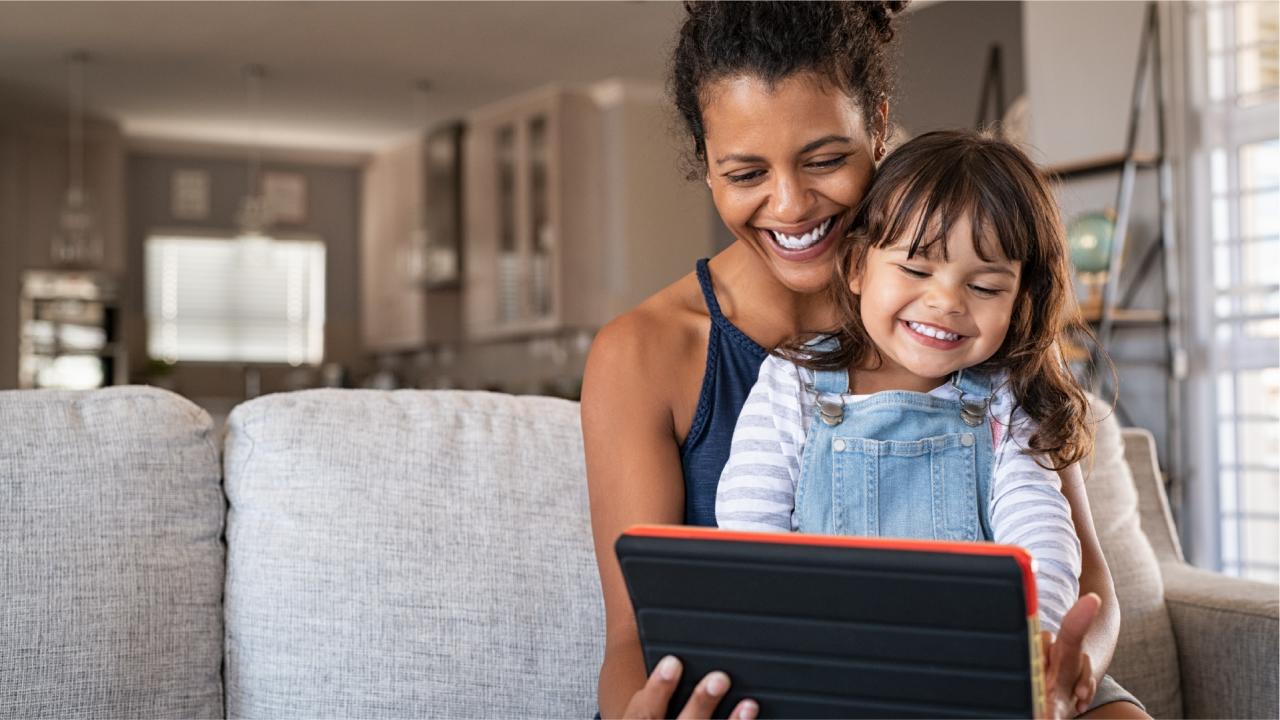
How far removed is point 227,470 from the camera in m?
1.54

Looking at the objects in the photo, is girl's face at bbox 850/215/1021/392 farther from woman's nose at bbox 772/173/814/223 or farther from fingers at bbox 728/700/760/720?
fingers at bbox 728/700/760/720

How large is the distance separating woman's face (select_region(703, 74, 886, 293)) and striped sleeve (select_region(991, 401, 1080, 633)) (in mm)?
293

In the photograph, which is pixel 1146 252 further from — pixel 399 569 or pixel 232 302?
pixel 232 302

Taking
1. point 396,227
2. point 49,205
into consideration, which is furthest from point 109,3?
point 396,227

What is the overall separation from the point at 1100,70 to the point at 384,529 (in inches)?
146

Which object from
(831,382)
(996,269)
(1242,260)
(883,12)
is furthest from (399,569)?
(1242,260)

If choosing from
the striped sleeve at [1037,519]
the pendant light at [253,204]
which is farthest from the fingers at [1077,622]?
the pendant light at [253,204]

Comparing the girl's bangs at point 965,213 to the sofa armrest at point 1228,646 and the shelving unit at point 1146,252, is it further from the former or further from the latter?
the shelving unit at point 1146,252

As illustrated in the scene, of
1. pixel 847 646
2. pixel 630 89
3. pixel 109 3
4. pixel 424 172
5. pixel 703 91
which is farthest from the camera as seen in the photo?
pixel 424 172

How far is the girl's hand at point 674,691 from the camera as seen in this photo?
87 centimetres

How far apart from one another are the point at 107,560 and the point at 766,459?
82cm

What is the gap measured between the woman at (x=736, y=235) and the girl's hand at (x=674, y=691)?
0.78 feet

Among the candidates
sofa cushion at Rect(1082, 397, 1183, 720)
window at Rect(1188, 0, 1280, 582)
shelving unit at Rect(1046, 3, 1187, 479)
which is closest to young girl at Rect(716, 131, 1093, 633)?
sofa cushion at Rect(1082, 397, 1183, 720)

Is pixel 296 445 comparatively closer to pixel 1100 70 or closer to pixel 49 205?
pixel 1100 70
